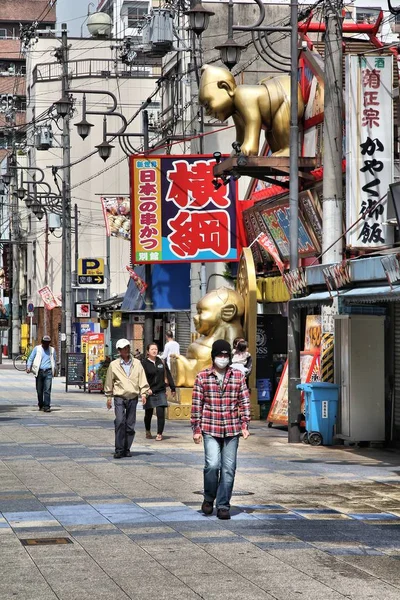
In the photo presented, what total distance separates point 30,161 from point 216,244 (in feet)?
165

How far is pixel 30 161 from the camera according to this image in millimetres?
78625

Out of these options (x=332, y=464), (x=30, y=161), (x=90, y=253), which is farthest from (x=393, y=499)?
(x=30, y=161)

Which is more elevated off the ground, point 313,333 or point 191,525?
point 313,333

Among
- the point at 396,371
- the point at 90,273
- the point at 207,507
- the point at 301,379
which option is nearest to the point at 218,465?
the point at 207,507

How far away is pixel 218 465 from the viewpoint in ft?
42.2

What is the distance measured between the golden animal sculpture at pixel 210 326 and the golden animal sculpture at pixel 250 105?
331cm

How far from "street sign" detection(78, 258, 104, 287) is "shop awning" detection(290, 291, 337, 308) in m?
29.8

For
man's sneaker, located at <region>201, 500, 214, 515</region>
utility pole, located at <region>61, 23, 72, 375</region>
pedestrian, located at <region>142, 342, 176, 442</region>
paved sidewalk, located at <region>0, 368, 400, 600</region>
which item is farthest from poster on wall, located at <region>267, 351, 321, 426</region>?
utility pole, located at <region>61, 23, 72, 375</region>

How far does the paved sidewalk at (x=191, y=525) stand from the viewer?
9289 mm

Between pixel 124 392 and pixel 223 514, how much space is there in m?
6.49

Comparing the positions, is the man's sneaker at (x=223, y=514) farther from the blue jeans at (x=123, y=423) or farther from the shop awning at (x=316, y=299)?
the shop awning at (x=316, y=299)

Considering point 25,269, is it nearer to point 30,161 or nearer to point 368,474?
point 30,161

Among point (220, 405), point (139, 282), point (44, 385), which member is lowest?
point (44, 385)

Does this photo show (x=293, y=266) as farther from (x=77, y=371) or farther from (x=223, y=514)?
(x=77, y=371)
